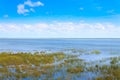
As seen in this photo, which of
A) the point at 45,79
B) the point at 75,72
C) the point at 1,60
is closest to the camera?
the point at 45,79

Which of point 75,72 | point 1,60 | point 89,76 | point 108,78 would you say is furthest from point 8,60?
point 108,78

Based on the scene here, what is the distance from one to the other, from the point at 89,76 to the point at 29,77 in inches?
216

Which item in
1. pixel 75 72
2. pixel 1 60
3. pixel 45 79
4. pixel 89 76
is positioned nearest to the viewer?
pixel 45 79

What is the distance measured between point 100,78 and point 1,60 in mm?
14630

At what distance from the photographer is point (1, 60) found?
1005 inches

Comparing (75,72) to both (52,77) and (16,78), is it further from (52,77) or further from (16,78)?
(16,78)

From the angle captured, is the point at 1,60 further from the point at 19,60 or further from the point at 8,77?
the point at 8,77

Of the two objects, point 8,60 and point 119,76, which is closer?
point 119,76

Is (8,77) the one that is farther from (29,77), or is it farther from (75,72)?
(75,72)

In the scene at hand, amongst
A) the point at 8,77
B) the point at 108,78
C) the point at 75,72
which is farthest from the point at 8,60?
the point at 108,78

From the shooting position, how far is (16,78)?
16594 millimetres

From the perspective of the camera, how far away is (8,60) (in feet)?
84.0

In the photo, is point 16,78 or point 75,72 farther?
point 75,72

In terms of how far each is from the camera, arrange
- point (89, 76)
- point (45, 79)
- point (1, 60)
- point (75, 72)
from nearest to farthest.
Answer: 1. point (45, 79)
2. point (89, 76)
3. point (75, 72)
4. point (1, 60)
